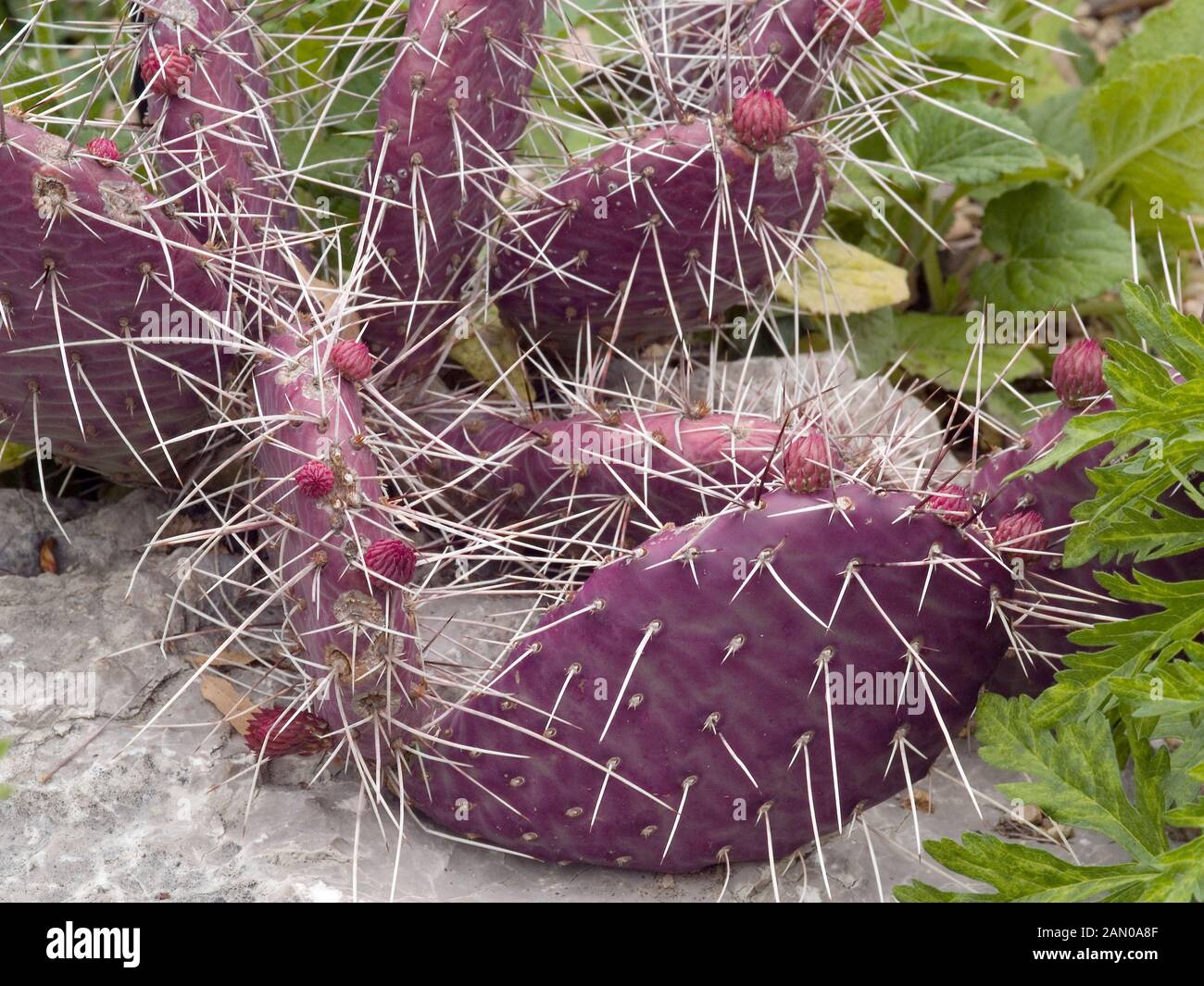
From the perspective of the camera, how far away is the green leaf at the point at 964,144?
240 centimetres

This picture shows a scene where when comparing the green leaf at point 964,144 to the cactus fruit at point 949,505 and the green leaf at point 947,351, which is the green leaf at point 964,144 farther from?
the cactus fruit at point 949,505

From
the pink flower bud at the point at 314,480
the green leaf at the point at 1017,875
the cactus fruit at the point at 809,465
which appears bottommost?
the green leaf at the point at 1017,875

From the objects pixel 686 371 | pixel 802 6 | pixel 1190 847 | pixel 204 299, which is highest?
pixel 802 6

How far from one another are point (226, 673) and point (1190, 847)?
1.20m

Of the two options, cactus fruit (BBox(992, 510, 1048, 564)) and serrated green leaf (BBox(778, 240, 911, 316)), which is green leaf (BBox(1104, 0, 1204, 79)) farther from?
cactus fruit (BBox(992, 510, 1048, 564))

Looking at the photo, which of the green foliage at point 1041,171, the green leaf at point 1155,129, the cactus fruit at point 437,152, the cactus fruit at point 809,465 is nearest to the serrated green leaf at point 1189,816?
the cactus fruit at point 809,465

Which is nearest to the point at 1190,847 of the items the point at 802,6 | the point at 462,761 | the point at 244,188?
the point at 462,761

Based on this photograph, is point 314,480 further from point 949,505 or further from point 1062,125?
point 1062,125

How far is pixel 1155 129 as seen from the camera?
2.65 metres

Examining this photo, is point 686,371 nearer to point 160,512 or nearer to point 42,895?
point 160,512

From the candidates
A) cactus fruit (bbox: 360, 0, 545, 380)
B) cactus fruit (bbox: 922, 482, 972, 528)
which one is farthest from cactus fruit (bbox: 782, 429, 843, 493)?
cactus fruit (bbox: 360, 0, 545, 380)

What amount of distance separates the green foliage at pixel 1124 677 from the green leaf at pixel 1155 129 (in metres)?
1.35

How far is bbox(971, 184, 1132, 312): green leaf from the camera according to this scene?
97.8 inches
